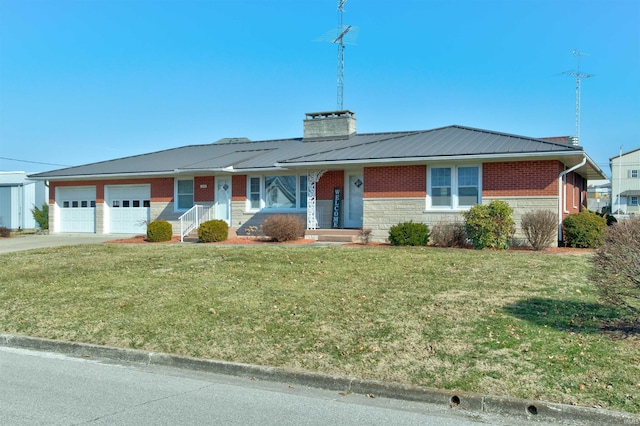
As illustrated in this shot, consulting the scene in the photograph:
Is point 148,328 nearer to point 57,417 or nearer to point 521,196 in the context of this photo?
point 57,417

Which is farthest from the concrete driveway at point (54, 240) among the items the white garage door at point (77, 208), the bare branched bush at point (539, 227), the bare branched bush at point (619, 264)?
the bare branched bush at point (619, 264)

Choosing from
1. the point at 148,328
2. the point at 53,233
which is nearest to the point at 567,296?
the point at 148,328

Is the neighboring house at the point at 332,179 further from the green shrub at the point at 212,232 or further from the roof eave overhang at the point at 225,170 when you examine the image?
the green shrub at the point at 212,232

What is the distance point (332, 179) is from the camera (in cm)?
2273

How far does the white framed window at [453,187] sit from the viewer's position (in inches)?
761

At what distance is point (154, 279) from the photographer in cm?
1170

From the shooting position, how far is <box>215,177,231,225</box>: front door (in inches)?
978

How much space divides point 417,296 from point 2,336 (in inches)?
252

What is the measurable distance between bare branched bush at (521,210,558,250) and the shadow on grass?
8.13m

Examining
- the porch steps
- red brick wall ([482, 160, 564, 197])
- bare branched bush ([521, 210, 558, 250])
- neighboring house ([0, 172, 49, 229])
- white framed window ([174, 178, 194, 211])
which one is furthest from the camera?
neighboring house ([0, 172, 49, 229])

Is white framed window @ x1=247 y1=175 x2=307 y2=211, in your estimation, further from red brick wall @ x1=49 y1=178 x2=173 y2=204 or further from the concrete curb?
the concrete curb

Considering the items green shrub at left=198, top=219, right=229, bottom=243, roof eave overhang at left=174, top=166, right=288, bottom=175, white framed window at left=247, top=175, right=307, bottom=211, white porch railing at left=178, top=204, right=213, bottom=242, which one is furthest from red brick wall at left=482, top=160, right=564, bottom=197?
white porch railing at left=178, top=204, right=213, bottom=242

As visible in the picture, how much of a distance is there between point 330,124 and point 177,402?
2260 centimetres

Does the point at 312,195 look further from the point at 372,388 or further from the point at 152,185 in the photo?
the point at 372,388
